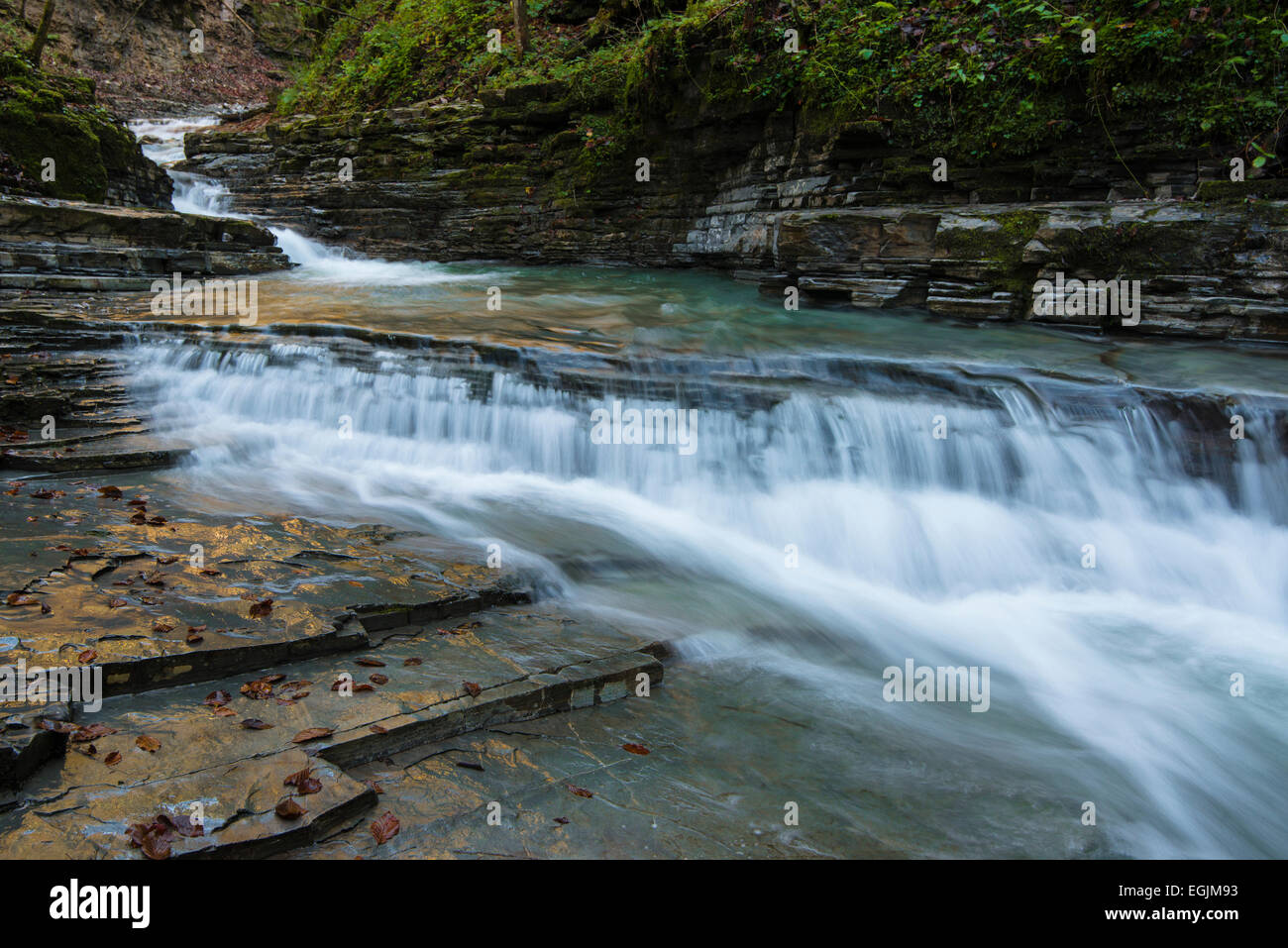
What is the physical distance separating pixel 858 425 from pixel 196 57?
92.5 ft

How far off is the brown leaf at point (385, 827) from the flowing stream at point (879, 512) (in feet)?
4.37

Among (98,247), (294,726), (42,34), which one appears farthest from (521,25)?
(294,726)

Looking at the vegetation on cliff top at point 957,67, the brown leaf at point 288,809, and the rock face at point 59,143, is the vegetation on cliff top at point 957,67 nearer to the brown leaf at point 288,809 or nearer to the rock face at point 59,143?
the rock face at point 59,143

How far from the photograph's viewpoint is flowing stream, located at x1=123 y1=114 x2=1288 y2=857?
3666 mm

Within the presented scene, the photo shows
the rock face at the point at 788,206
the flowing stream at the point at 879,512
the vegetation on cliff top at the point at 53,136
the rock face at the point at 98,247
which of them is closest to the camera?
the flowing stream at the point at 879,512

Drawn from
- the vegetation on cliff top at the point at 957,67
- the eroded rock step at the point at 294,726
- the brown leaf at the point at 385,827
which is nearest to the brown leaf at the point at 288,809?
the eroded rock step at the point at 294,726

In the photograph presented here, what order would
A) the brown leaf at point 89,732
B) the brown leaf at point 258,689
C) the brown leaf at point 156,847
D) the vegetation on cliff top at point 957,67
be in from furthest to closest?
the vegetation on cliff top at point 957,67 → the brown leaf at point 258,689 → the brown leaf at point 89,732 → the brown leaf at point 156,847

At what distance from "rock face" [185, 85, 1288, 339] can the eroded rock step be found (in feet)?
23.4

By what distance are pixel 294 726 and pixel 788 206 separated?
1019 centimetres

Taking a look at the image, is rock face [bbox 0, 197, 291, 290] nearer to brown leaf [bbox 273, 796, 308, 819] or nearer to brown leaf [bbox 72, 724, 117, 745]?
brown leaf [bbox 72, 724, 117, 745]

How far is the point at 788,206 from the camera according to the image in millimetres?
11227

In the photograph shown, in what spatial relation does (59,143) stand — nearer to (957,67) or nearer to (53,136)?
(53,136)

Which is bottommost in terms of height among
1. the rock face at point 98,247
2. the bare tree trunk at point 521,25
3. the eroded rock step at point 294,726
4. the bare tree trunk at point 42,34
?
the eroded rock step at point 294,726

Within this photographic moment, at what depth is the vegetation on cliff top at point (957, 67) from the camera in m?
8.15
